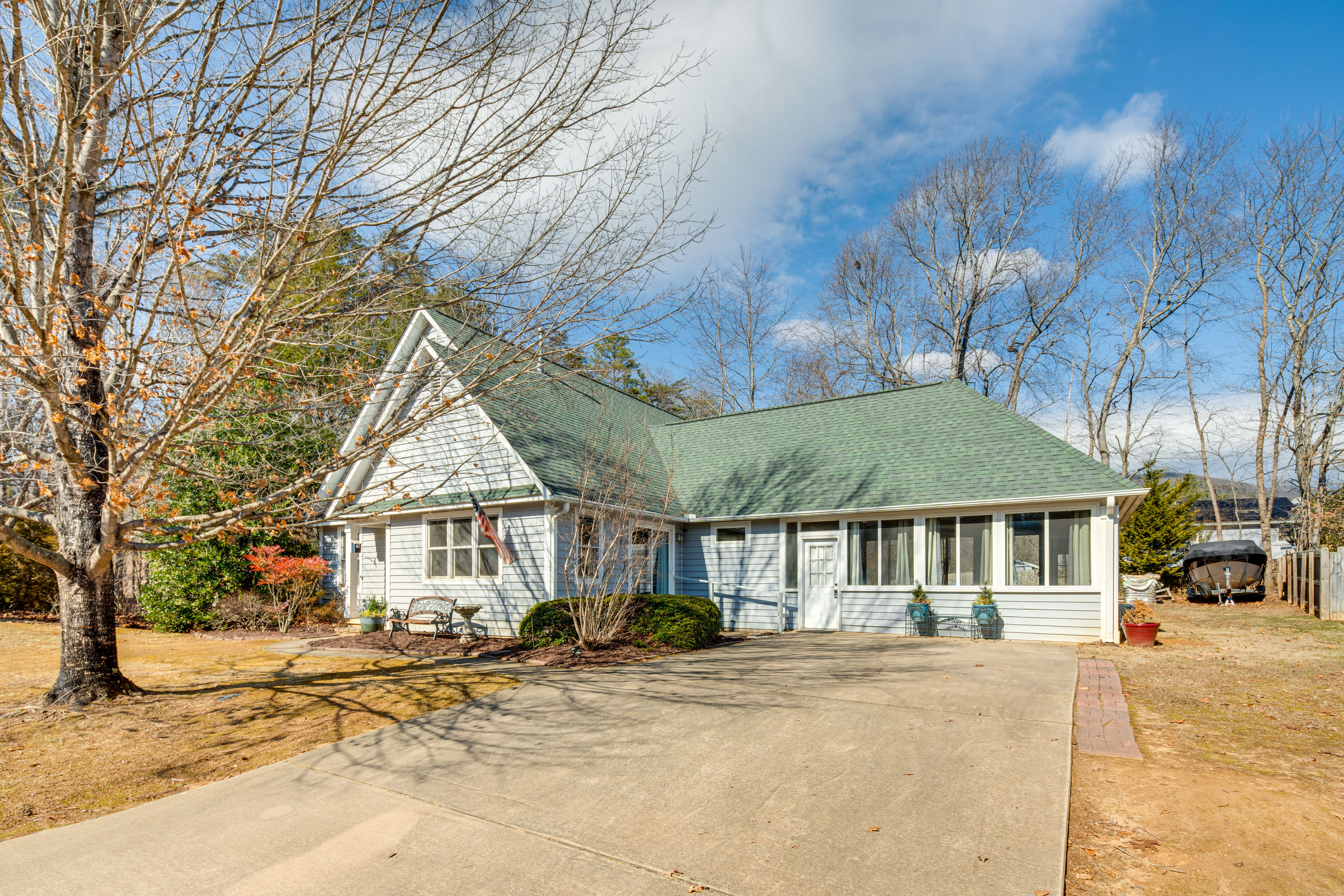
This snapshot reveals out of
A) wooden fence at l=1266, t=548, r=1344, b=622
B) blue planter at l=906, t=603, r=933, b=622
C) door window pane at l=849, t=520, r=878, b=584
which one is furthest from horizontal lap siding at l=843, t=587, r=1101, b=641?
wooden fence at l=1266, t=548, r=1344, b=622

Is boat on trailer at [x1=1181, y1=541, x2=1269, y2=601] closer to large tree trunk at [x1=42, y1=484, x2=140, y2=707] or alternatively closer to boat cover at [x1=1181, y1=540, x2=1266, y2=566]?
boat cover at [x1=1181, y1=540, x2=1266, y2=566]

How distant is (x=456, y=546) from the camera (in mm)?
14227

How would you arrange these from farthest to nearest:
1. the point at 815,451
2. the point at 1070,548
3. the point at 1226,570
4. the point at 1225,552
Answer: the point at 1225,552, the point at 1226,570, the point at 815,451, the point at 1070,548

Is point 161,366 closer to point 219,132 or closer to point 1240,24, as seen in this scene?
point 219,132

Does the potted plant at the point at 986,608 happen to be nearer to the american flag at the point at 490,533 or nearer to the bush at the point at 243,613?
the american flag at the point at 490,533

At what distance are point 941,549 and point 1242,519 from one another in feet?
149

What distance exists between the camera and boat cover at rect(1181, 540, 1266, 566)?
2317 centimetres

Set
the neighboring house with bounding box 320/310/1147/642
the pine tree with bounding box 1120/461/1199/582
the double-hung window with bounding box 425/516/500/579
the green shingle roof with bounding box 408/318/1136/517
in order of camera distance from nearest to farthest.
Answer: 1. the neighboring house with bounding box 320/310/1147/642
2. the green shingle roof with bounding box 408/318/1136/517
3. the double-hung window with bounding box 425/516/500/579
4. the pine tree with bounding box 1120/461/1199/582

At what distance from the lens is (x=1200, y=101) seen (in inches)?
969

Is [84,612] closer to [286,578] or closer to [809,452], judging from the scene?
[286,578]

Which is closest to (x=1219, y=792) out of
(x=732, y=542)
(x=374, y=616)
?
(x=732, y=542)

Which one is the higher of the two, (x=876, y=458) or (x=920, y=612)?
(x=876, y=458)

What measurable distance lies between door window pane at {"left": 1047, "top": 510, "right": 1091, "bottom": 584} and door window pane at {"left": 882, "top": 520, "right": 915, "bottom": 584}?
2458 millimetres

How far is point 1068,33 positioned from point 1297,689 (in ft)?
42.1
